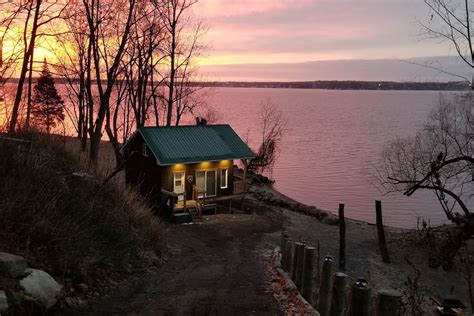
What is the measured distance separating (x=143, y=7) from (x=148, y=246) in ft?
73.8

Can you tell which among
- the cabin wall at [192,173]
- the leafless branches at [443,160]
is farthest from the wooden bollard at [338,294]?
the cabin wall at [192,173]

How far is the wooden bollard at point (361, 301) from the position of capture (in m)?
5.63

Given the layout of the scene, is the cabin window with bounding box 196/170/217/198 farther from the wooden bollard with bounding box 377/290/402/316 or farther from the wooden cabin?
the wooden bollard with bounding box 377/290/402/316

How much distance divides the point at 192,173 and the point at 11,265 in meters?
19.9

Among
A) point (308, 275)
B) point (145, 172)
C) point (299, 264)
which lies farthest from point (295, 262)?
point (145, 172)

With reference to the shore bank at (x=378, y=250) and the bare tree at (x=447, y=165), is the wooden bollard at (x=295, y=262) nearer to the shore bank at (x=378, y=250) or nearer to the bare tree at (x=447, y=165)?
the bare tree at (x=447, y=165)

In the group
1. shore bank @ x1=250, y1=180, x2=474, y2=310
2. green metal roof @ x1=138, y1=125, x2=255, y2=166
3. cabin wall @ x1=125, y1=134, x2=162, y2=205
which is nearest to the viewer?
shore bank @ x1=250, y1=180, x2=474, y2=310

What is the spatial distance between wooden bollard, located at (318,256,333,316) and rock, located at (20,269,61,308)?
504 cm

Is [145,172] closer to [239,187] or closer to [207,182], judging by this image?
[207,182]

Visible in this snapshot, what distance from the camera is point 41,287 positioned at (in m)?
7.38

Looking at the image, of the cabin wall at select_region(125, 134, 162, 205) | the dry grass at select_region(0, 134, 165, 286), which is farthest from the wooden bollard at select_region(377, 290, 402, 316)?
the cabin wall at select_region(125, 134, 162, 205)

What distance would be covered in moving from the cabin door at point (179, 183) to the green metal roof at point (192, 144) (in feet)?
3.66

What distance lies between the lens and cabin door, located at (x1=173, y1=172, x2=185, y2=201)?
2662 cm

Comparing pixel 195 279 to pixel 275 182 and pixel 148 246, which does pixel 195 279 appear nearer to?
pixel 148 246
